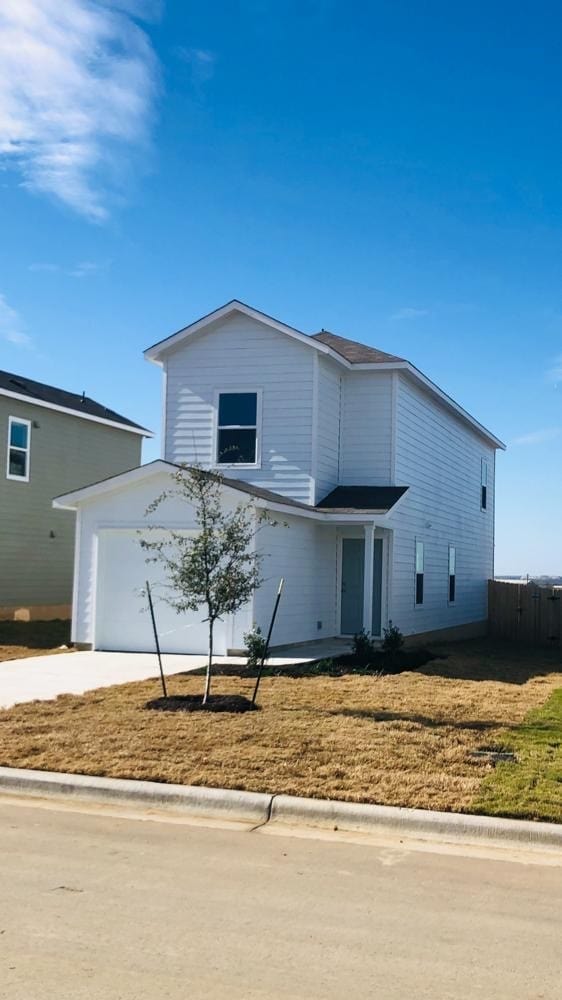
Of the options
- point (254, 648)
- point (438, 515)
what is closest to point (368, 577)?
point (254, 648)

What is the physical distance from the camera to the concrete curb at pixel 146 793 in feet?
24.3

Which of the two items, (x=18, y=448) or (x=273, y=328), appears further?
(x=18, y=448)

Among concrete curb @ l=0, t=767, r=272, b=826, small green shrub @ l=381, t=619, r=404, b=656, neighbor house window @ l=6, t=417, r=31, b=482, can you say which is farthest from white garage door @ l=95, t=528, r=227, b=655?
concrete curb @ l=0, t=767, r=272, b=826

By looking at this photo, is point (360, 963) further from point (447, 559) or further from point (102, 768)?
point (447, 559)

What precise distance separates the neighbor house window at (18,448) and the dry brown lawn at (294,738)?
11.8 metres

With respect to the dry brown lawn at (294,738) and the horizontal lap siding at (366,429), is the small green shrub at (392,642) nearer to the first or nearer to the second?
the horizontal lap siding at (366,429)

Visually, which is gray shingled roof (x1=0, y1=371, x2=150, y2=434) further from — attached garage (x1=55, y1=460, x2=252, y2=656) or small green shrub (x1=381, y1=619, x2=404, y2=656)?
small green shrub (x1=381, y1=619, x2=404, y2=656)

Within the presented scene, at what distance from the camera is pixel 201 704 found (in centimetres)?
1091

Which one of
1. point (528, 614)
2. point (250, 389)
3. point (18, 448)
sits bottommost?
point (528, 614)

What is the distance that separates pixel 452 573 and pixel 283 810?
1980 centimetres

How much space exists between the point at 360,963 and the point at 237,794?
2.98 meters

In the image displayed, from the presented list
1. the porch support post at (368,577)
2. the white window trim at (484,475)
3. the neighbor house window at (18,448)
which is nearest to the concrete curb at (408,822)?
the porch support post at (368,577)

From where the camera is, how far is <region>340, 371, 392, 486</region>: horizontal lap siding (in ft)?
67.8

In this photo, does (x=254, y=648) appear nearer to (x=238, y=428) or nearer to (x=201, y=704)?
(x=201, y=704)
